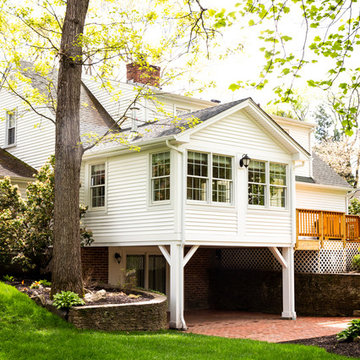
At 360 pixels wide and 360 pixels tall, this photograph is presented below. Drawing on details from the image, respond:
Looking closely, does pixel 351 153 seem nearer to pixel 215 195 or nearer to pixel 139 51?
pixel 215 195

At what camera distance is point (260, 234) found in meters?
16.9

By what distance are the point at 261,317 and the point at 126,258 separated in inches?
193

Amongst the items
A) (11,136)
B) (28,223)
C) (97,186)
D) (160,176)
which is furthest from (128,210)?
(11,136)

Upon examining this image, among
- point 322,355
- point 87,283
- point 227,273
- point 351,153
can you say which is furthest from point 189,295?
point 351,153

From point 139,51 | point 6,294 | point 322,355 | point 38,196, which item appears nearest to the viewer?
point 322,355

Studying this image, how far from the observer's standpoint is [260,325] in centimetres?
1571

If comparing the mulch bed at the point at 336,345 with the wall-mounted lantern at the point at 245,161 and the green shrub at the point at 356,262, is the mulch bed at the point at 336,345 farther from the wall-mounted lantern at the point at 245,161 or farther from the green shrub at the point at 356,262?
the green shrub at the point at 356,262

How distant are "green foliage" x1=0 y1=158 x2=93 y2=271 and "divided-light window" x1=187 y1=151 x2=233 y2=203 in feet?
13.0

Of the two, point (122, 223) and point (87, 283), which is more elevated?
point (122, 223)

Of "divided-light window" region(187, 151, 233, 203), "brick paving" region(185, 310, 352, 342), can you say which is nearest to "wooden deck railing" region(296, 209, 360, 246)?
"brick paving" region(185, 310, 352, 342)

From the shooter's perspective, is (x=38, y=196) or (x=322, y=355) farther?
(x=38, y=196)

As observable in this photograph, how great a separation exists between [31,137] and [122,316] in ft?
33.8

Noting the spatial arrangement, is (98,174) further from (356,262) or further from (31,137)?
(356,262)

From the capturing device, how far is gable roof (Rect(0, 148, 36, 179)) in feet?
60.2
